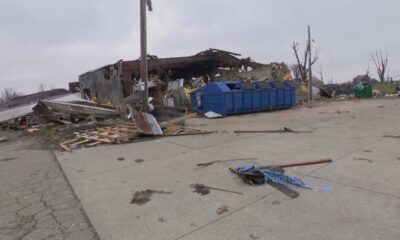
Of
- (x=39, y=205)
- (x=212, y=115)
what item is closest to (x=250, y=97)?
(x=212, y=115)

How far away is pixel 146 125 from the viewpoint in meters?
9.36

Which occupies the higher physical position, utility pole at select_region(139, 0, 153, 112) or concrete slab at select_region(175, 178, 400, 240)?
utility pole at select_region(139, 0, 153, 112)

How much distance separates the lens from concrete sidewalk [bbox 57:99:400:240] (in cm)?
305

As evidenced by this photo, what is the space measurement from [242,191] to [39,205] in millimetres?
2552

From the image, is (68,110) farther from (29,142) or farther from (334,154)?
(334,154)

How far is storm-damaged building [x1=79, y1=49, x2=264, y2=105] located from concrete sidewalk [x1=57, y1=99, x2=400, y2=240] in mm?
10988

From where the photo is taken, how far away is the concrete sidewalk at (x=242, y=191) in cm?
305

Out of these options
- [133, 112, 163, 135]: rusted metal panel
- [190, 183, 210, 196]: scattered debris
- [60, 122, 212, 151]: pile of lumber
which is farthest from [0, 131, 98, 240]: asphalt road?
[133, 112, 163, 135]: rusted metal panel

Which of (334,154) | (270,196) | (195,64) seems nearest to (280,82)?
(195,64)

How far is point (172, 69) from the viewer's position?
2077cm

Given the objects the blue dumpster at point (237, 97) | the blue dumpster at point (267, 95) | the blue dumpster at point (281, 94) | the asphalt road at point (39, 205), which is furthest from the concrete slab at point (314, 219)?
the blue dumpster at point (281, 94)

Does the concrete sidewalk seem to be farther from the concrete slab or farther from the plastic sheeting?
the plastic sheeting

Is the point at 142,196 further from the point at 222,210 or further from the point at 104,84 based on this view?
the point at 104,84

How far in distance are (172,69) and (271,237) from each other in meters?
18.6
